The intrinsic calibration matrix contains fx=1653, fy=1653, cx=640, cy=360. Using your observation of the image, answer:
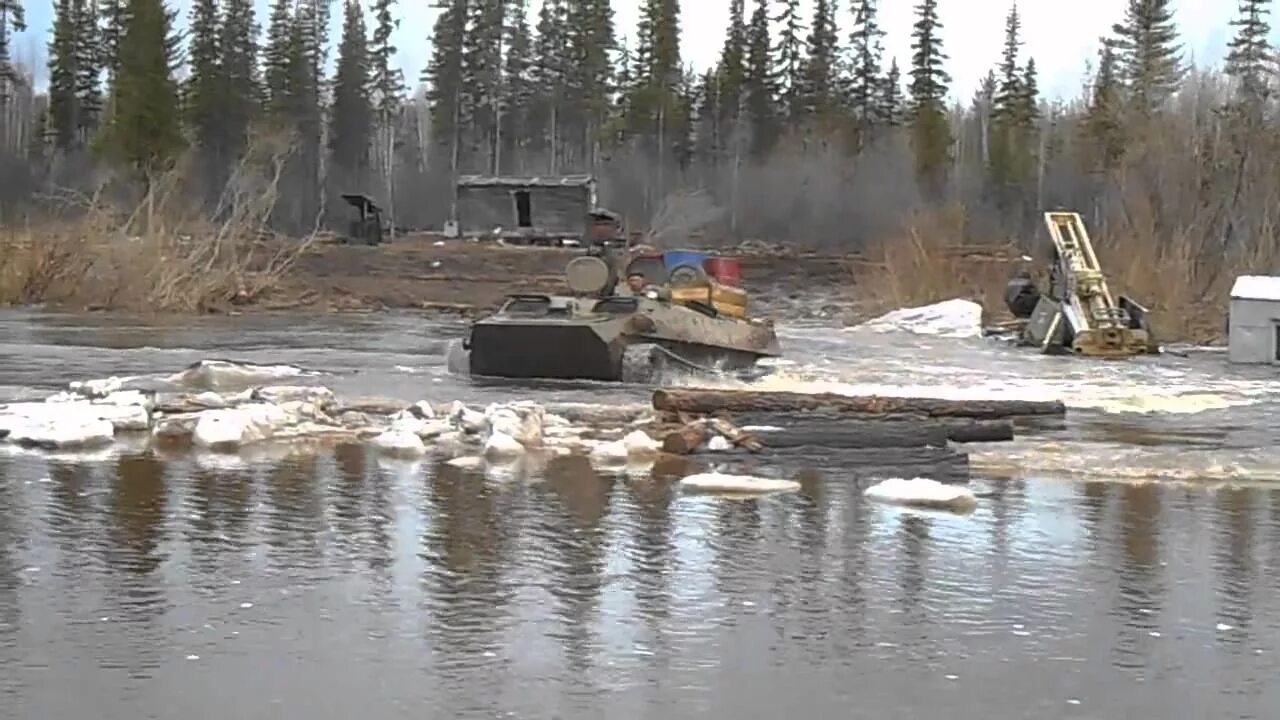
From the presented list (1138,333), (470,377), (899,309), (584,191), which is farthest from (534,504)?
(584,191)

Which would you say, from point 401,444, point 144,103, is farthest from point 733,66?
point 401,444

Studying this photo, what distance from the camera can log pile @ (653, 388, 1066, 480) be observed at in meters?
12.3

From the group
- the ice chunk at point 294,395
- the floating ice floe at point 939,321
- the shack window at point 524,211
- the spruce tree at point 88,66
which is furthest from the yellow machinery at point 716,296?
the spruce tree at point 88,66

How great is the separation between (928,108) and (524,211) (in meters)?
23.4

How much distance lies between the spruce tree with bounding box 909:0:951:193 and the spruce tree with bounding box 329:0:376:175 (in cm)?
2632

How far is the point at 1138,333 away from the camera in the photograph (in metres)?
29.8

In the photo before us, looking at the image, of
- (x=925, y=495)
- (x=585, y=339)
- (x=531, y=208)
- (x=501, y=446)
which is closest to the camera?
(x=925, y=495)

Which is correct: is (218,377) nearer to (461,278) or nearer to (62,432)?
(62,432)

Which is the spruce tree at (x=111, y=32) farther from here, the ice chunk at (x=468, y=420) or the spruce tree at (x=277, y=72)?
the ice chunk at (x=468, y=420)

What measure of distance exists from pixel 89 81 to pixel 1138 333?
60660 mm

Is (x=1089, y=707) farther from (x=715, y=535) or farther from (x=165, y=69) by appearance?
(x=165, y=69)

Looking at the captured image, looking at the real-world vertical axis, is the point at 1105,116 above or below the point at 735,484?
above

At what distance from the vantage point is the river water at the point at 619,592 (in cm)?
611

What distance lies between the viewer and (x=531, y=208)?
201ft
